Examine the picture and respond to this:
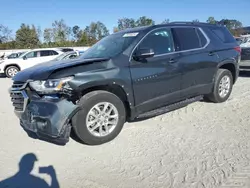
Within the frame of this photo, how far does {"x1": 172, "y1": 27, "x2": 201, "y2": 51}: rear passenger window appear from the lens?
494 cm

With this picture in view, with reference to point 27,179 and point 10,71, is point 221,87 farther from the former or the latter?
point 10,71

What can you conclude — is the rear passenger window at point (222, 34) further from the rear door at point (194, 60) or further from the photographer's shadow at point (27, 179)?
the photographer's shadow at point (27, 179)

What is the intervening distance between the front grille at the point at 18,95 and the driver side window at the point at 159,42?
2.05 metres

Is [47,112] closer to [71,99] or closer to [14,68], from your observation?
[71,99]

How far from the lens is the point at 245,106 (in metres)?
5.61

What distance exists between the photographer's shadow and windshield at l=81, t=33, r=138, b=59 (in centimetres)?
208

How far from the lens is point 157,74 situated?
4.46 meters

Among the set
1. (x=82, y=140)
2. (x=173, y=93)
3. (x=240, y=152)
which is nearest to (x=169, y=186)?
(x=240, y=152)

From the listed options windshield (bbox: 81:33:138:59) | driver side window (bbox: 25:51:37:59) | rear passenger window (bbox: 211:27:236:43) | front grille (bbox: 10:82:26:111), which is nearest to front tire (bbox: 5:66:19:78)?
driver side window (bbox: 25:51:37:59)

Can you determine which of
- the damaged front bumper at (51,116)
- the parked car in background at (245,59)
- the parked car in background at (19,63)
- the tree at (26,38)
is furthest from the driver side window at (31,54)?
the tree at (26,38)

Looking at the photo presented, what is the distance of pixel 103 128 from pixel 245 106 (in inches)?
132

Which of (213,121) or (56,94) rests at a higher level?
(56,94)

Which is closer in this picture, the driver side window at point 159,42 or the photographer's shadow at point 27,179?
the photographer's shadow at point 27,179

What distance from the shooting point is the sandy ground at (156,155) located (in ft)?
9.62
